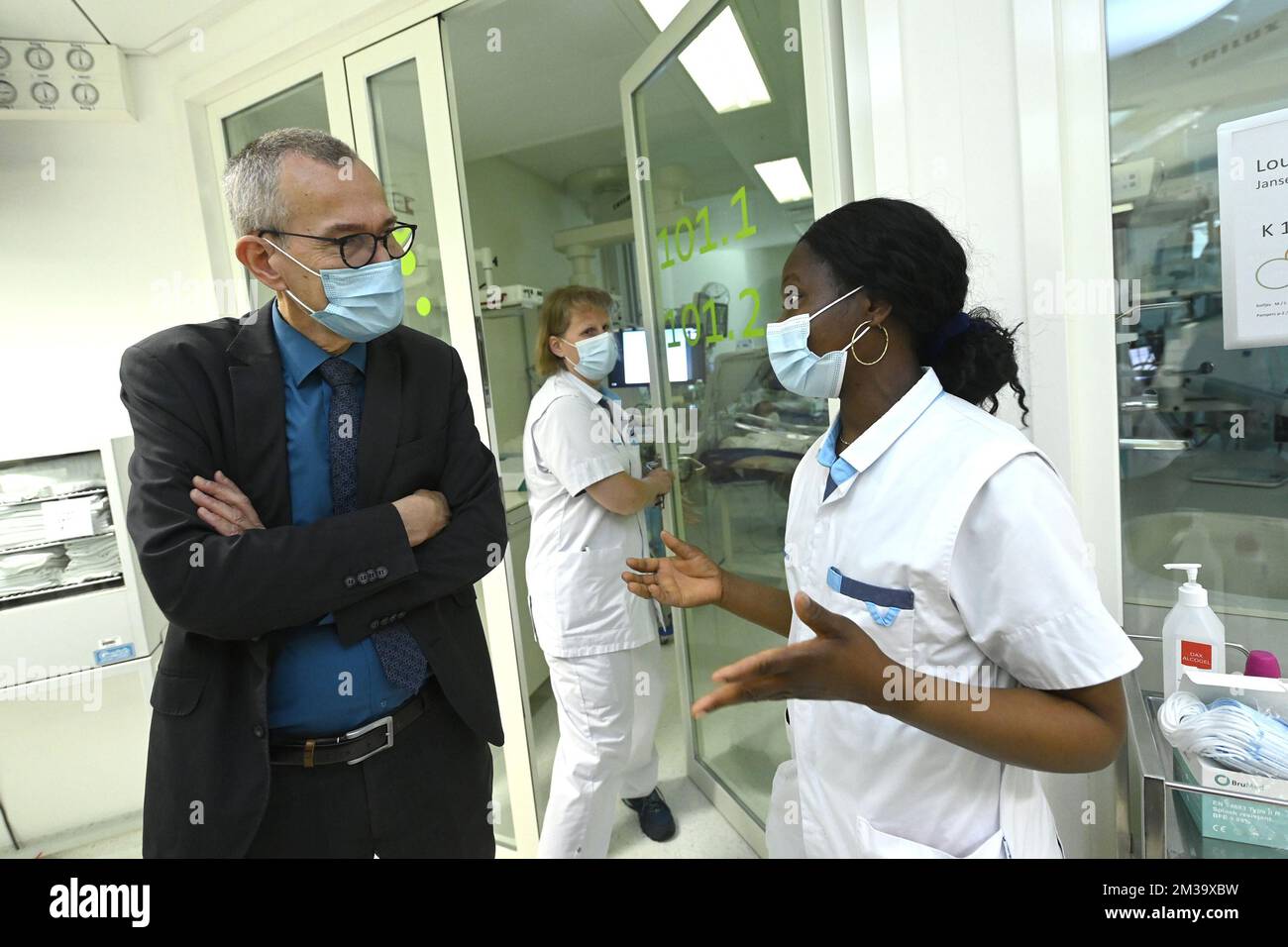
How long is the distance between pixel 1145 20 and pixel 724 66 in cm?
95

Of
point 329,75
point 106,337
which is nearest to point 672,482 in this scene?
point 329,75

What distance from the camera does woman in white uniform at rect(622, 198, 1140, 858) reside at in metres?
0.69

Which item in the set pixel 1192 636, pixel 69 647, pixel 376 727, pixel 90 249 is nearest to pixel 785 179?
pixel 1192 636

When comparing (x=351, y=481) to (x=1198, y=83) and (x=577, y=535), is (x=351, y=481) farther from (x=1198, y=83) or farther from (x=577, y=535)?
(x=1198, y=83)

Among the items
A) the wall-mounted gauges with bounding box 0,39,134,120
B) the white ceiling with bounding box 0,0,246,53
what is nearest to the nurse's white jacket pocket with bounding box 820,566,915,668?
the white ceiling with bounding box 0,0,246,53

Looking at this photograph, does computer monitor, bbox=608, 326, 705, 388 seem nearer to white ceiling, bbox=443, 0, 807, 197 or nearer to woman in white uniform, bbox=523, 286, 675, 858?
woman in white uniform, bbox=523, 286, 675, 858

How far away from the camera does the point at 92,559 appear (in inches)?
88.5

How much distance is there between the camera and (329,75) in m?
1.97

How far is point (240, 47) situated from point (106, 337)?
1185 millimetres

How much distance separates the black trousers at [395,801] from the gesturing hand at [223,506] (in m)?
0.39

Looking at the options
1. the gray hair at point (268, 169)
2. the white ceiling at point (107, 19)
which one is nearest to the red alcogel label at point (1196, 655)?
the gray hair at point (268, 169)

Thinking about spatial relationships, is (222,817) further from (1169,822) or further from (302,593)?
(1169,822)

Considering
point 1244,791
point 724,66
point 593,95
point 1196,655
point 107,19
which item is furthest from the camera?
point 593,95

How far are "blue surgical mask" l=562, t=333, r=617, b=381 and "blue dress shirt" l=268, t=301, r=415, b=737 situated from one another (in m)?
0.93
